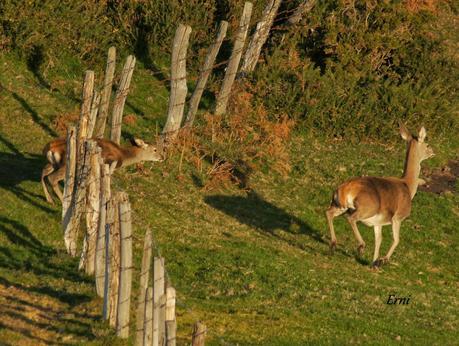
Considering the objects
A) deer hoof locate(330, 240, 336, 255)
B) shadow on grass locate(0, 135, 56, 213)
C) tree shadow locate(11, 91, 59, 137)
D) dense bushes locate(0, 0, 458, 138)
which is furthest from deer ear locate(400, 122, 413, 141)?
tree shadow locate(11, 91, 59, 137)

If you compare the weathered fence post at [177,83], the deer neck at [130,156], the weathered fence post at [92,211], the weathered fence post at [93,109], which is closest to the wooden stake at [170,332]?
the weathered fence post at [92,211]

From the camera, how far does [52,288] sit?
1762cm

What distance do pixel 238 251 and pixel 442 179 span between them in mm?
11755

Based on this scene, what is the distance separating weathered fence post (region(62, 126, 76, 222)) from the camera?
68.4ft

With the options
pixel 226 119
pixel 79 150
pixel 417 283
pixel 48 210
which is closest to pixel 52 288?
pixel 79 150

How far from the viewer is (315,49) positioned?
3812cm

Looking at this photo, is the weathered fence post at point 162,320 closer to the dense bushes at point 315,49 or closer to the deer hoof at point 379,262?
the deer hoof at point 379,262

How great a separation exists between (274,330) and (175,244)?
6218mm

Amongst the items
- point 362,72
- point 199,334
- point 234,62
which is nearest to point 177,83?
point 234,62

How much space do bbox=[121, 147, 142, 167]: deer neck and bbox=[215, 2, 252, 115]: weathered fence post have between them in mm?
7202

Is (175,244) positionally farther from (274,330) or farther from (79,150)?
(274,330)

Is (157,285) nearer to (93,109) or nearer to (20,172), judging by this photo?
(93,109)

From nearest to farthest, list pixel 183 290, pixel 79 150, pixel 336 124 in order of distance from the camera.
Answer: pixel 183 290 < pixel 79 150 < pixel 336 124

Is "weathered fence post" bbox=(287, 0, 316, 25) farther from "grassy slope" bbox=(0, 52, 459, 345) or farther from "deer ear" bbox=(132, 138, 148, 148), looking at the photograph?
"deer ear" bbox=(132, 138, 148, 148)
